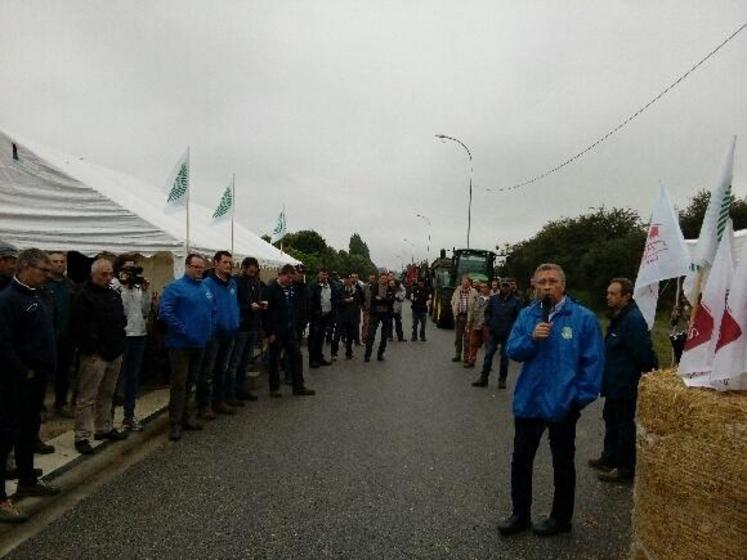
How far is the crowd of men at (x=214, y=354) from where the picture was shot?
151 inches

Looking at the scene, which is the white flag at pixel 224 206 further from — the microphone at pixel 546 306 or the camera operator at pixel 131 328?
the microphone at pixel 546 306

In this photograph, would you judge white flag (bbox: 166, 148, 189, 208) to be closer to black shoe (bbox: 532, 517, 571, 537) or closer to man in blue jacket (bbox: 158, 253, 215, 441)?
man in blue jacket (bbox: 158, 253, 215, 441)

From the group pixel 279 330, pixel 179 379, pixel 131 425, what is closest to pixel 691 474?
pixel 179 379

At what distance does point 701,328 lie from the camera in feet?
9.04

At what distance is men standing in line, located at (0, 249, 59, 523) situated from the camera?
3840 mm

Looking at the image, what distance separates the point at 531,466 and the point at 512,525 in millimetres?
422

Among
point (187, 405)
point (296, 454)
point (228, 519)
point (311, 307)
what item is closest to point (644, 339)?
point (296, 454)

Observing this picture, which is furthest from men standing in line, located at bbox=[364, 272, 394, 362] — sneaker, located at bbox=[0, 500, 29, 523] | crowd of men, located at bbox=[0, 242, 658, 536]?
sneaker, located at bbox=[0, 500, 29, 523]

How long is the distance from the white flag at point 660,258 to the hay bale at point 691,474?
7.88 feet

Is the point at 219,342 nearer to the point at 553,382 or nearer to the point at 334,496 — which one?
the point at 334,496

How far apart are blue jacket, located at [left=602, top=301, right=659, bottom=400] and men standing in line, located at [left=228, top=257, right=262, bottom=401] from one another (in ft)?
15.5

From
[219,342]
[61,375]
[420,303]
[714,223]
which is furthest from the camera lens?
[420,303]

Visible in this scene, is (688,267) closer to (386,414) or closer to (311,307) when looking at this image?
(386,414)

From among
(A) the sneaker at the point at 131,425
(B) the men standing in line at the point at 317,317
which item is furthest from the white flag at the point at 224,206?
(A) the sneaker at the point at 131,425
